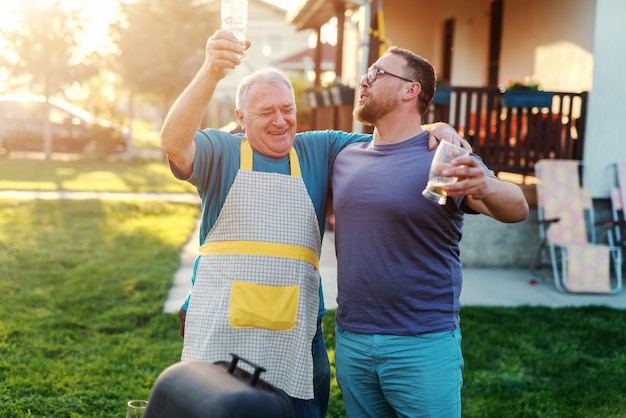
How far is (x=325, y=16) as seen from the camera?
13.0m

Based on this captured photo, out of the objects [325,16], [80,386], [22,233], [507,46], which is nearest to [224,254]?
[80,386]

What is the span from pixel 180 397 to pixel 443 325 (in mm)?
1093

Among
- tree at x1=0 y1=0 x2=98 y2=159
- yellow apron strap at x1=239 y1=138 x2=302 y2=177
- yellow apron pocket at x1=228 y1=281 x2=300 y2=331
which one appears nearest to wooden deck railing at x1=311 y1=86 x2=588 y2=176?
yellow apron strap at x1=239 y1=138 x2=302 y2=177

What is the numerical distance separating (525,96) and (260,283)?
6.17 meters

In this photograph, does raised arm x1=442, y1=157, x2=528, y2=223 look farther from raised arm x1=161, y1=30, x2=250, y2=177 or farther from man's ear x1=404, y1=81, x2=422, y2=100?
raised arm x1=161, y1=30, x2=250, y2=177

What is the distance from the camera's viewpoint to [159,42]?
22125mm

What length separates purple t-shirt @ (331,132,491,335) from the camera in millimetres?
2605

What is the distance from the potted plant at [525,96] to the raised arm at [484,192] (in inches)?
229

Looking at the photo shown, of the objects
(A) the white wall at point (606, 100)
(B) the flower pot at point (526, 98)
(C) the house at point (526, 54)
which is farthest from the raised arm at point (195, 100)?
(A) the white wall at point (606, 100)

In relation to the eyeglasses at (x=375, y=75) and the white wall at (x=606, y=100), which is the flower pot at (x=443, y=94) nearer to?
the white wall at (x=606, y=100)

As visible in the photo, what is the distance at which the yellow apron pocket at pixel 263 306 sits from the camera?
8.43 feet

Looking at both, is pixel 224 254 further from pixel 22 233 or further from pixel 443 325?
pixel 22 233

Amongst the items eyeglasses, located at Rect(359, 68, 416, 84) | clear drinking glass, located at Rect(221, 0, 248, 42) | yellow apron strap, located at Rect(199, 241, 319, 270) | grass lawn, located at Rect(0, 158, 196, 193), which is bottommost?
grass lawn, located at Rect(0, 158, 196, 193)

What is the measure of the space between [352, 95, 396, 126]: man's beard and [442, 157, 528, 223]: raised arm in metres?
0.47
